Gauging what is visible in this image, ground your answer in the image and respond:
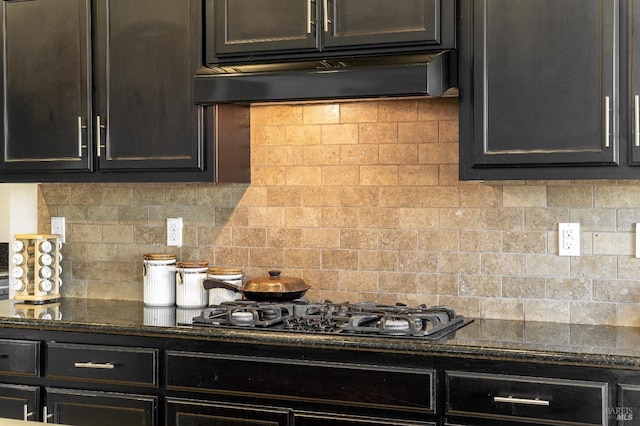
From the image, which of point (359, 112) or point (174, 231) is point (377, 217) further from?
point (174, 231)

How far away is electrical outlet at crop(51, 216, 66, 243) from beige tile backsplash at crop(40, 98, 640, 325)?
150 millimetres

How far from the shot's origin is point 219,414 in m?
2.94

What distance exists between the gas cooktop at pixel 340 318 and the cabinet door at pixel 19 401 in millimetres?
715

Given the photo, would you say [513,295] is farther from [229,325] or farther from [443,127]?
[229,325]

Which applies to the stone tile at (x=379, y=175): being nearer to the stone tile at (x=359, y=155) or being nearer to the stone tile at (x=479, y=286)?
the stone tile at (x=359, y=155)

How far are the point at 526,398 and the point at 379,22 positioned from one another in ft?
4.54

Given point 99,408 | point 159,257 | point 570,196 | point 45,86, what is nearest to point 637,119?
point 570,196

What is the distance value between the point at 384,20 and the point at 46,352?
5.78 feet

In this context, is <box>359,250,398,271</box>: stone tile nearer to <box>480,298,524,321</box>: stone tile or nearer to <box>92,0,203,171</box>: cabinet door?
<box>480,298,524,321</box>: stone tile

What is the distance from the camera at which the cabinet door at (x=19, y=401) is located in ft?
10.6

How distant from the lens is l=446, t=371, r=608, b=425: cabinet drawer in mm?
2516

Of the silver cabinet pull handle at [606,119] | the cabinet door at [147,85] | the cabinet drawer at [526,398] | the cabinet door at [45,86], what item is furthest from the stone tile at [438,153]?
the cabinet door at [45,86]

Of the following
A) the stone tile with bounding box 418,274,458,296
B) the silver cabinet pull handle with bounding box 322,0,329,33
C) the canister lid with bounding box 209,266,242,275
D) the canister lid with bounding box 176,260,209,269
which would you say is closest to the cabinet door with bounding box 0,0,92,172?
the canister lid with bounding box 176,260,209,269

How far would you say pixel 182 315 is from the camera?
337cm
